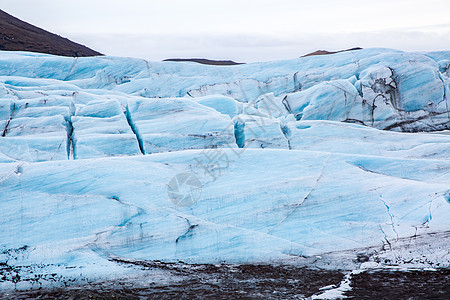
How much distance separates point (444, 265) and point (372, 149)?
5.68 m

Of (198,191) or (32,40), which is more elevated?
(32,40)

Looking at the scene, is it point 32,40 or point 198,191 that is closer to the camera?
point 198,191

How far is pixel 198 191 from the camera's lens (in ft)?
29.5

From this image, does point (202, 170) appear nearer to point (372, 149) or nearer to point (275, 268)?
point (275, 268)

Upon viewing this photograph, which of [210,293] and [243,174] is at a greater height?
[243,174]

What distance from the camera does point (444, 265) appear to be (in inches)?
285

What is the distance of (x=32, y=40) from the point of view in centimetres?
3528

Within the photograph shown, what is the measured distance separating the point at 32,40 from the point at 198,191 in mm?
31583

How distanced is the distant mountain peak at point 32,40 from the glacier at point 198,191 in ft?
67.2

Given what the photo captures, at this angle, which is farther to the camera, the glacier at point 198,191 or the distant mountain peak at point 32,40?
the distant mountain peak at point 32,40

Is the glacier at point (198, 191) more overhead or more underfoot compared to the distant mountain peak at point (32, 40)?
more underfoot

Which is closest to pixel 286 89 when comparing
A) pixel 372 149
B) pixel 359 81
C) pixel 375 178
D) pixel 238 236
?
pixel 359 81

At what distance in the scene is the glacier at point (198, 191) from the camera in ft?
25.3

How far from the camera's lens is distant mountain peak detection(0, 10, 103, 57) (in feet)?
108
